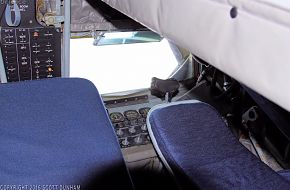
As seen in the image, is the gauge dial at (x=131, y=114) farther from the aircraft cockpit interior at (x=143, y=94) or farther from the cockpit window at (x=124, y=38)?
the cockpit window at (x=124, y=38)

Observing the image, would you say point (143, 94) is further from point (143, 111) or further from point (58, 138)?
point (58, 138)

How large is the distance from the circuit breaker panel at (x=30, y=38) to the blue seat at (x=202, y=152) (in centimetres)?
50

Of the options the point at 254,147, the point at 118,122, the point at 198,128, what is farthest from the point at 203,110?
the point at 254,147

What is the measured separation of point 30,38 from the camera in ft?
4.38

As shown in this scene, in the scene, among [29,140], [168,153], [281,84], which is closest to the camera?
[281,84]

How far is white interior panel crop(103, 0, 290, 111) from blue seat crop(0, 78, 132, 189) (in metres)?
0.42

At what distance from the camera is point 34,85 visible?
1101mm

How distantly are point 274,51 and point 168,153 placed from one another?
0.74 m

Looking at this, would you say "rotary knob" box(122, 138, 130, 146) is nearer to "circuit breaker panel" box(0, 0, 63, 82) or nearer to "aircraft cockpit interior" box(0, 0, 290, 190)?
"aircraft cockpit interior" box(0, 0, 290, 190)

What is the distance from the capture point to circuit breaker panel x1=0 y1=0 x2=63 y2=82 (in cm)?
128

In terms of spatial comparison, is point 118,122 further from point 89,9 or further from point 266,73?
point 266,73

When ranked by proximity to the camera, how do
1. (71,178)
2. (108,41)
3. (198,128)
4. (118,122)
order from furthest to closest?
(108,41) → (118,122) → (198,128) → (71,178)

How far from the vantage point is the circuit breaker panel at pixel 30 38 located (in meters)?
1.28

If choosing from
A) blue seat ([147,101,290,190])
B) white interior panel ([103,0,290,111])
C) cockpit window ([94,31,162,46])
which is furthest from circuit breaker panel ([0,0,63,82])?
white interior panel ([103,0,290,111])
